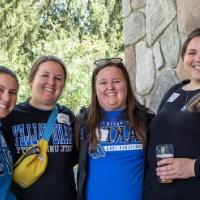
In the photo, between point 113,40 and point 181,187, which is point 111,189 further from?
point 113,40

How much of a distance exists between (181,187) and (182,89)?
604mm

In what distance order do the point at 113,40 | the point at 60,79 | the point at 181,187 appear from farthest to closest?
the point at 113,40, the point at 60,79, the point at 181,187

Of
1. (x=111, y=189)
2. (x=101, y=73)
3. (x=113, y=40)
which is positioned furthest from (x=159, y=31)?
(x=113, y=40)

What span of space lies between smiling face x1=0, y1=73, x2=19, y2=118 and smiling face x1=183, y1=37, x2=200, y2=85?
3.34 ft

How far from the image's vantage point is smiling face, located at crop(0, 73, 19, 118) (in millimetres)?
2525

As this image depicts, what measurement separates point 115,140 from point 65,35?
6.33m

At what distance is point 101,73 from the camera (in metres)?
2.77

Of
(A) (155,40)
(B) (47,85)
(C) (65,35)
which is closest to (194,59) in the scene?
(B) (47,85)

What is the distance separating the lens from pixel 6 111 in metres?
2.55

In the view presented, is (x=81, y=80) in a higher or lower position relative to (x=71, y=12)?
lower

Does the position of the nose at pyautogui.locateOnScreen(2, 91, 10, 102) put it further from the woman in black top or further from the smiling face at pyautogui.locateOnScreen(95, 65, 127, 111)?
the woman in black top

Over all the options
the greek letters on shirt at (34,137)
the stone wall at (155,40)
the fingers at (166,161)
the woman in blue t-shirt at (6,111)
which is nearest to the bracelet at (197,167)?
the fingers at (166,161)

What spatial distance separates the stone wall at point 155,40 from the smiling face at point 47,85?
3.97 feet

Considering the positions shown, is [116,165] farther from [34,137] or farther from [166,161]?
[34,137]
